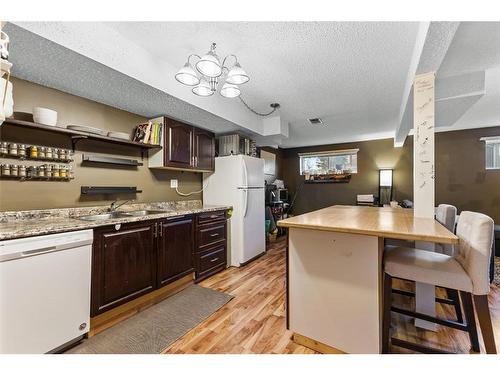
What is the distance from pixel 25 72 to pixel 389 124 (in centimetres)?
505

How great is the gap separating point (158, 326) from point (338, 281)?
1.51m

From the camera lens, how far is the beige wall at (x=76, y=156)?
176 centimetres

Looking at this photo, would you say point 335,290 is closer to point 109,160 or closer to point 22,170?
point 109,160

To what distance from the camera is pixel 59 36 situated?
53.8 inches

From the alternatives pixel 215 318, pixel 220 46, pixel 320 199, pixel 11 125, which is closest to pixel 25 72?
pixel 11 125

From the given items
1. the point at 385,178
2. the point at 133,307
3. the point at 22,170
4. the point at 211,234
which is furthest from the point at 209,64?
the point at 385,178

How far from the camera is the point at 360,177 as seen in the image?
5621 mm

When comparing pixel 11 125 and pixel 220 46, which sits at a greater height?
pixel 220 46

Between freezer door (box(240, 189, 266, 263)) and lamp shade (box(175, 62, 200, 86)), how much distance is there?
5.93 feet

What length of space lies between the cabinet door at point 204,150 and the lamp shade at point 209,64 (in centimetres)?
154

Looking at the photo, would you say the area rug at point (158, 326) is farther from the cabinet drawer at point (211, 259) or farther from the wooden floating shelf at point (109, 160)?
the wooden floating shelf at point (109, 160)

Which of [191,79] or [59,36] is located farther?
[191,79]

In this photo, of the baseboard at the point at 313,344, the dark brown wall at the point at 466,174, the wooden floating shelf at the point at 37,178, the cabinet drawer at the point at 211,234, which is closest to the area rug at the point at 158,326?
the cabinet drawer at the point at 211,234
